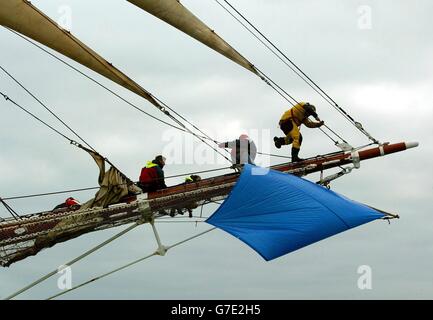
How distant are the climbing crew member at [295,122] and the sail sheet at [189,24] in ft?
8.37

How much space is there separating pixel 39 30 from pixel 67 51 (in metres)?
1.14

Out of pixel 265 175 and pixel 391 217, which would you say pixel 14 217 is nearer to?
pixel 265 175

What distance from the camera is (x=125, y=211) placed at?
33.8 metres

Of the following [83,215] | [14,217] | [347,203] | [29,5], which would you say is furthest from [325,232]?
[29,5]

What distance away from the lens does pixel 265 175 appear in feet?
103

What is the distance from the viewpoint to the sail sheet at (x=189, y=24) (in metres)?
36.0

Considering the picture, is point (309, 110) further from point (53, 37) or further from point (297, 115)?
point (53, 37)

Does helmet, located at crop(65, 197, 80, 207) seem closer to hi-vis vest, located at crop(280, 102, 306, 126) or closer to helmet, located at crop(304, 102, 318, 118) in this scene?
hi-vis vest, located at crop(280, 102, 306, 126)

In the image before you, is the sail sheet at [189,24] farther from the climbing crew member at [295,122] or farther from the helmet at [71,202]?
the helmet at [71,202]

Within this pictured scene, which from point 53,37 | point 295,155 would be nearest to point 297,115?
point 295,155

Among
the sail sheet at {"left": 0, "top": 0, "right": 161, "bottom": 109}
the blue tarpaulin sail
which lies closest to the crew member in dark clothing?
the sail sheet at {"left": 0, "top": 0, "right": 161, "bottom": 109}

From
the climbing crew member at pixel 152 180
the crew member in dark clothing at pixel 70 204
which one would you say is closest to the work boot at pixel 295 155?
the climbing crew member at pixel 152 180
